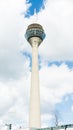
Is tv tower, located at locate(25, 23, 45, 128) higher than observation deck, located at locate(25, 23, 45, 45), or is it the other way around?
observation deck, located at locate(25, 23, 45, 45)

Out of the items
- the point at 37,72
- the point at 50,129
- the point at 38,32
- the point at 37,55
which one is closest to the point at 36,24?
the point at 38,32

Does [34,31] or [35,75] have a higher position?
[34,31]

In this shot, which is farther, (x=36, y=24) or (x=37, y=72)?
(x=36, y=24)

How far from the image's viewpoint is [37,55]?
359ft

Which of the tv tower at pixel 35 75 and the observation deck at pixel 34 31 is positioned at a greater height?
the observation deck at pixel 34 31

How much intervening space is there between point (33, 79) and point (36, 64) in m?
6.53

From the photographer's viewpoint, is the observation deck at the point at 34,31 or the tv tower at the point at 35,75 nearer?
the tv tower at the point at 35,75

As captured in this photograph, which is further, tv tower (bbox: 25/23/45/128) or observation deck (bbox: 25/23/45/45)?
observation deck (bbox: 25/23/45/45)

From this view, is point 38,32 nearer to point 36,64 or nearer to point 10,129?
point 36,64

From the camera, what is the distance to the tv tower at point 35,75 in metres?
98.8

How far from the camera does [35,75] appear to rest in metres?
105

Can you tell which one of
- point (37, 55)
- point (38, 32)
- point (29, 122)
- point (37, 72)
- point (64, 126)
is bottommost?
point (64, 126)

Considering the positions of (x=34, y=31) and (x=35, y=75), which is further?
(x=34, y=31)

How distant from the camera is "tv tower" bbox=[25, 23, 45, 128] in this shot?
9881cm
